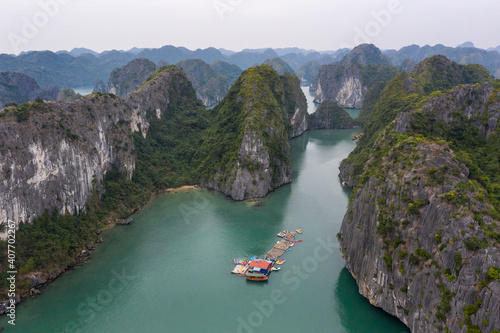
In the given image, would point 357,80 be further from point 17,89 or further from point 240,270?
point 17,89

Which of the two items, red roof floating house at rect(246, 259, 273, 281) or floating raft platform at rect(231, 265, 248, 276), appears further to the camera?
floating raft platform at rect(231, 265, 248, 276)

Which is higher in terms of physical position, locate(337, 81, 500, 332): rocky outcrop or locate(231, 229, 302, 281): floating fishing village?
locate(337, 81, 500, 332): rocky outcrop

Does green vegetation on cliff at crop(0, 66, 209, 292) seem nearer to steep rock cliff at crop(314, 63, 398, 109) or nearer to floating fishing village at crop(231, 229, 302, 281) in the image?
floating fishing village at crop(231, 229, 302, 281)

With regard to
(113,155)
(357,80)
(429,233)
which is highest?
(357,80)

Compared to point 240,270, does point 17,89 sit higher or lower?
higher

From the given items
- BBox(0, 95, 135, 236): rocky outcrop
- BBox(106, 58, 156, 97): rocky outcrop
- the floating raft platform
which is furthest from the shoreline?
BBox(106, 58, 156, 97): rocky outcrop

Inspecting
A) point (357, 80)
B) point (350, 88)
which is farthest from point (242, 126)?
point (350, 88)
